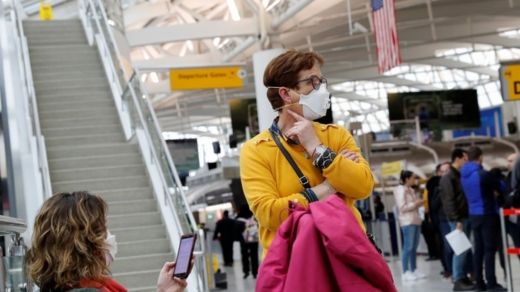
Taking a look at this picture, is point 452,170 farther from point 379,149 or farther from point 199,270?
point 379,149

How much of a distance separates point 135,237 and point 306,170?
9380mm

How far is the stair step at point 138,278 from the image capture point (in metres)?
11.4

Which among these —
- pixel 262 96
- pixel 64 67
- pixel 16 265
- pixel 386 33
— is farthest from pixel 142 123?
pixel 16 265

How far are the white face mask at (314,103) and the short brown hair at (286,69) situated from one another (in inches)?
2.6

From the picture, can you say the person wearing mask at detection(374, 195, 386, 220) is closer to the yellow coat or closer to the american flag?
the american flag

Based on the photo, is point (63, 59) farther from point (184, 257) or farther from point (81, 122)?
point (184, 257)

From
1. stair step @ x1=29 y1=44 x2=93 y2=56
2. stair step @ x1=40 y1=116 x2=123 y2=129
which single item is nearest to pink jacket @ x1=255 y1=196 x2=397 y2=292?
stair step @ x1=40 y1=116 x2=123 y2=129

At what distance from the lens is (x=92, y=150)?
48.4ft

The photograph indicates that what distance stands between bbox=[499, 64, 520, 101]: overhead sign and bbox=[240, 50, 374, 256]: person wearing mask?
17.8m

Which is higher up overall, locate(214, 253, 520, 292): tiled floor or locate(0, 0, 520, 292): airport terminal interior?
locate(0, 0, 520, 292): airport terminal interior

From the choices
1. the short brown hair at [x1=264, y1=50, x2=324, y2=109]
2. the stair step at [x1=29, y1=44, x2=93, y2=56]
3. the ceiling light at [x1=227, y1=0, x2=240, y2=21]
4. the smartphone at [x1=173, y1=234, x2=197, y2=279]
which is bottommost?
the smartphone at [x1=173, y1=234, x2=197, y2=279]

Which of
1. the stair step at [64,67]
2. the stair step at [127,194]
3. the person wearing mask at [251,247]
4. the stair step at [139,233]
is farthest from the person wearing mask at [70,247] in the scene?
the person wearing mask at [251,247]

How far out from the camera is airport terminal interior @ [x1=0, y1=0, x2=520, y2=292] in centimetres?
336

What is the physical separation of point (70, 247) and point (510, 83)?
1878 centimetres
